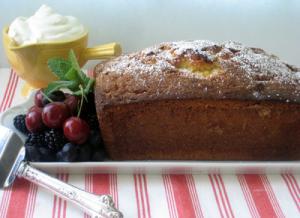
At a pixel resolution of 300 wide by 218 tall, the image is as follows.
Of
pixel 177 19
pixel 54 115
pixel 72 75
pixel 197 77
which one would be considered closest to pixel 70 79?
pixel 72 75

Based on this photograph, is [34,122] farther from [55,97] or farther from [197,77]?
[197,77]

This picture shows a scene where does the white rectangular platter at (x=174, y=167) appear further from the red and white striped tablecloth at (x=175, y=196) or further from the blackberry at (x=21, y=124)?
the blackberry at (x=21, y=124)

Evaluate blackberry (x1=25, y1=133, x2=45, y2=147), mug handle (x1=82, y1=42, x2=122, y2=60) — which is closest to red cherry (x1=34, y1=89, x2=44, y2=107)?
blackberry (x1=25, y1=133, x2=45, y2=147)

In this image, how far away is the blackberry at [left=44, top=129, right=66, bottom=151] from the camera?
107 cm

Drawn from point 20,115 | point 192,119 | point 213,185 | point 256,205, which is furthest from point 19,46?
point 256,205

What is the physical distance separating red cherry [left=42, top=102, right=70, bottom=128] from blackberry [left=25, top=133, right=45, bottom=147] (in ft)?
0.12

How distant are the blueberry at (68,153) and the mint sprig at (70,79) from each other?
0.15 meters

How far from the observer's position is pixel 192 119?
109 cm

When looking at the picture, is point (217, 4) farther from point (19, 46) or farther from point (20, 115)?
point (20, 115)

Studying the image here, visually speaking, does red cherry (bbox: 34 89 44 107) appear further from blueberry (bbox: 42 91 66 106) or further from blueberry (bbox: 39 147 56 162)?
blueberry (bbox: 39 147 56 162)

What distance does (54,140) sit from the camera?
3.51ft

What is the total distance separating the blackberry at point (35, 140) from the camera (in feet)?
3.51

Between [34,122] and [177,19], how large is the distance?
83 centimetres

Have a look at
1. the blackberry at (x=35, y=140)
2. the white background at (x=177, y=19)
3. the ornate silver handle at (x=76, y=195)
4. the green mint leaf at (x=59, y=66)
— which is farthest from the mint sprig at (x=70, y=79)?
the white background at (x=177, y=19)
